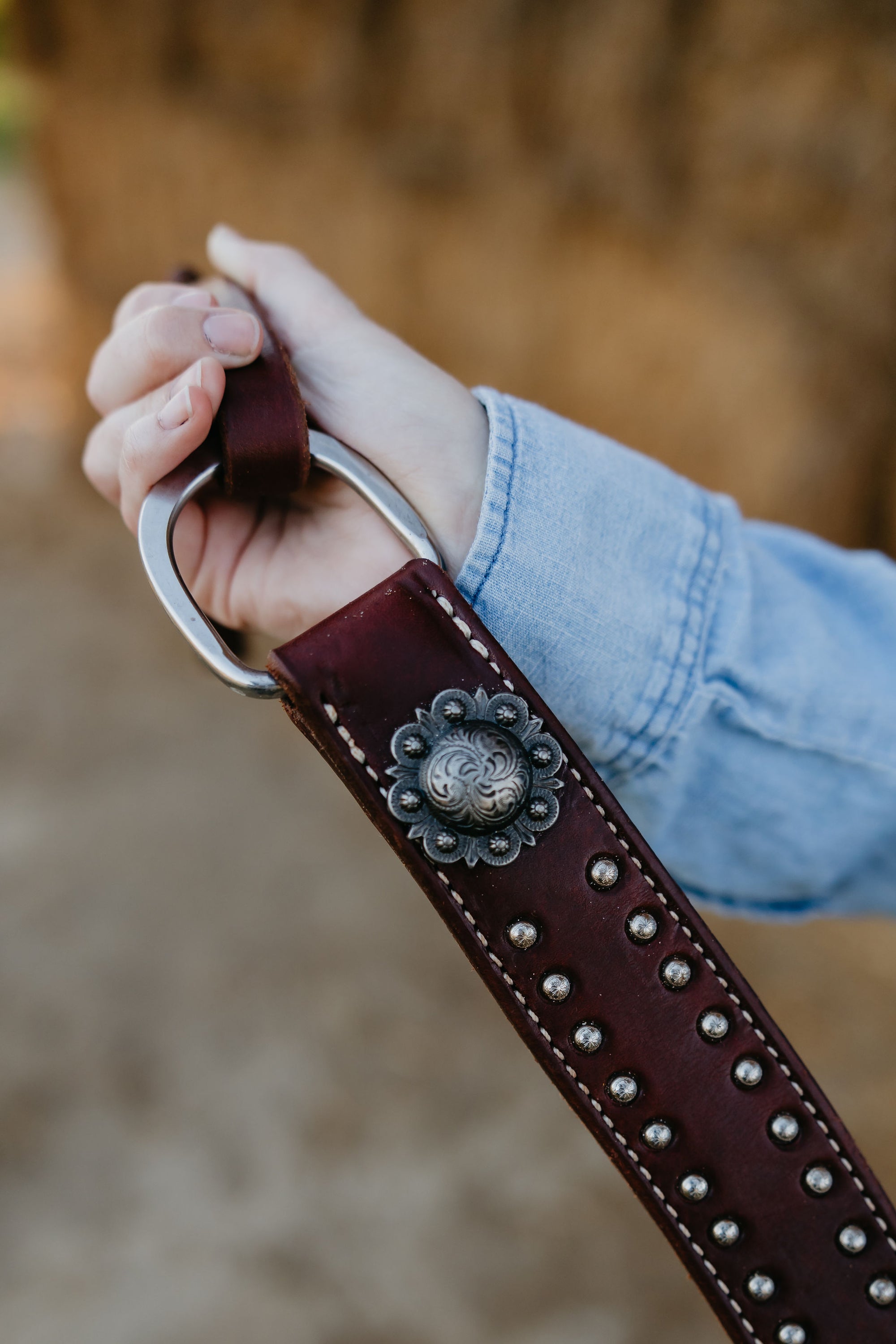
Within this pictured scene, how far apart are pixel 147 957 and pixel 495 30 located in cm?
251

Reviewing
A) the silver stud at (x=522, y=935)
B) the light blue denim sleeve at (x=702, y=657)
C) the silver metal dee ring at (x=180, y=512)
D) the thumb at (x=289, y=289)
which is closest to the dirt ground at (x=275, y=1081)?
the light blue denim sleeve at (x=702, y=657)

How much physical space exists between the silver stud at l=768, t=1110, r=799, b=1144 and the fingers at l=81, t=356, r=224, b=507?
645 millimetres

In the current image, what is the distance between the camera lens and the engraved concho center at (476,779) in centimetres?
64

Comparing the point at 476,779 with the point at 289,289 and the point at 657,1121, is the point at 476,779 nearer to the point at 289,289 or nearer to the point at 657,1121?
the point at 657,1121

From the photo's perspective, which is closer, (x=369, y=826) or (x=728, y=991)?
(x=728, y=991)

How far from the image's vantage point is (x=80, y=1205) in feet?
6.06

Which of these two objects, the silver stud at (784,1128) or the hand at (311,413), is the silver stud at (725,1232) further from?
the hand at (311,413)

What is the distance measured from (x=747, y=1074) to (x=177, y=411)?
63cm

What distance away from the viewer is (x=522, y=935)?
0.66 meters

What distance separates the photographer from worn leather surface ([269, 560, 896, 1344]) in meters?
0.66

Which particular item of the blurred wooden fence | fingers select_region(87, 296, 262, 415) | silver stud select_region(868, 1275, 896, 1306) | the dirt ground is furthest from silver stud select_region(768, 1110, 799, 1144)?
the blurred wooden fence

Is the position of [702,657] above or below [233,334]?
below

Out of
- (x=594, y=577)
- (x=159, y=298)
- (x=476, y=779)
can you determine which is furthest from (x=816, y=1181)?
(x=159, y=298)

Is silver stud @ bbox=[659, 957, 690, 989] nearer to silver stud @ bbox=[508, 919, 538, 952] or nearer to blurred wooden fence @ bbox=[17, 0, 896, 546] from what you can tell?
silver stud @ bbox=[508, 919, 538, 952]
